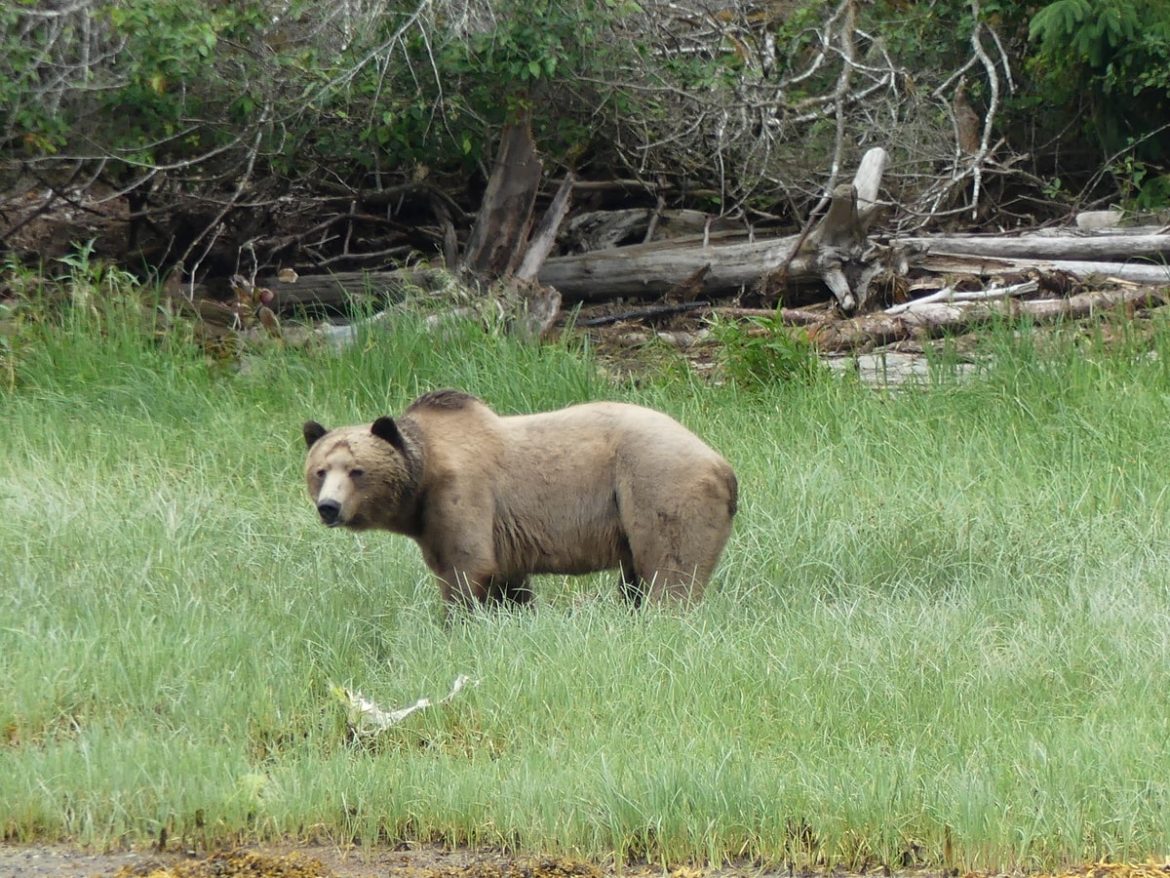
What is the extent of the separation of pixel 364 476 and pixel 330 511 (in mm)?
209

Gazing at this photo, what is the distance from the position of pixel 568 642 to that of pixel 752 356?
4323 millimetres

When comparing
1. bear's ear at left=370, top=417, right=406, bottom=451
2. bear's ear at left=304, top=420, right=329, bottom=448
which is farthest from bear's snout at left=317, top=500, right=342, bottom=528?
bear's ear at left=304, top=420, right=329, bottom=448

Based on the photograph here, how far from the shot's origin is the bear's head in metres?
6.34

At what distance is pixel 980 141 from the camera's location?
566 inches

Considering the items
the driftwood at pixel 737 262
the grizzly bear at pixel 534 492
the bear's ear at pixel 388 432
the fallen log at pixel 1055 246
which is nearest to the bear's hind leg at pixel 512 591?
the grizzly bear at pixel 534 492

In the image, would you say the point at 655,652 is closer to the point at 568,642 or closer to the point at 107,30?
the point at 568,642

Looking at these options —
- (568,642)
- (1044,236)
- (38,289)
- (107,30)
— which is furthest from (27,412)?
(1044,236)

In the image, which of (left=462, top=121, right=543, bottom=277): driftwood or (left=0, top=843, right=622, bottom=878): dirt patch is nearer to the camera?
(left=0, top=843, right=622, bottom=878): dirt patch

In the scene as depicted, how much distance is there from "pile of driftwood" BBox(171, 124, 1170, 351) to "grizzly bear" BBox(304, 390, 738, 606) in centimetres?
393

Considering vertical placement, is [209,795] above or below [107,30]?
below

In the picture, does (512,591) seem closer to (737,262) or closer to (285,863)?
(285,863)

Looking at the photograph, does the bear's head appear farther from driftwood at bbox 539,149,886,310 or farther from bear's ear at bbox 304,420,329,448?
driftwood at bbox 539,149,886,310

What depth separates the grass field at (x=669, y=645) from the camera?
15.5 feet

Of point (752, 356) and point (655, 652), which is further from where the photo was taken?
point (752, 356)
